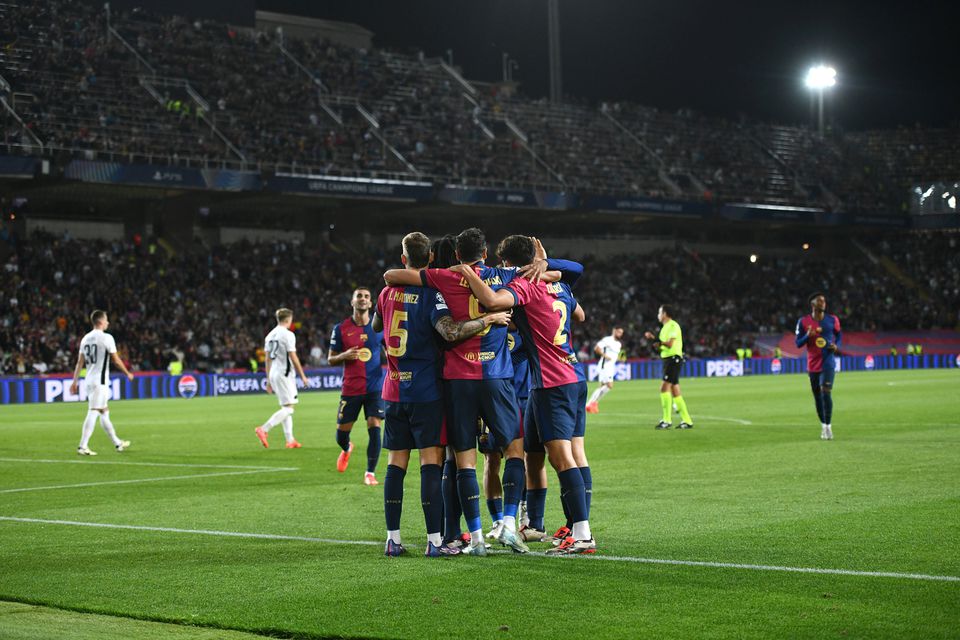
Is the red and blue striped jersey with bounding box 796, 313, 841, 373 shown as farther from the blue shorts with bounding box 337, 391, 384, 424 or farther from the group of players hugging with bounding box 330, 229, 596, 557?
the group of players hugging with bounding box 330, 229, 596, 557

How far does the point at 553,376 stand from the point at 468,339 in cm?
79

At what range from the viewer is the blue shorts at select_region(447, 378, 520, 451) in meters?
8.94

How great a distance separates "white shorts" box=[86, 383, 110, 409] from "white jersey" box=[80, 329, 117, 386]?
0.09 meters

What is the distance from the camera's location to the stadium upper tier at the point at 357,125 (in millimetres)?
46656

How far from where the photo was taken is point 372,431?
14.6 metres

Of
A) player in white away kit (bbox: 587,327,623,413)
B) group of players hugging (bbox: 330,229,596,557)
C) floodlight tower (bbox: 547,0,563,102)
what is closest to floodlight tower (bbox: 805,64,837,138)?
floodlight tower (bbox: 547,0,563,102)

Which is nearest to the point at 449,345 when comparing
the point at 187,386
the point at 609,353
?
the point at 609,353

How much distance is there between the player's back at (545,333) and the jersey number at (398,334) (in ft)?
3.10

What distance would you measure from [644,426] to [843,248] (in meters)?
57.6

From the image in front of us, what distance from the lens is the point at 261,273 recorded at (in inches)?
1953

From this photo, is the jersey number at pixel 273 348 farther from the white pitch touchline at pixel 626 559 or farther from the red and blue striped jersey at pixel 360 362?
the white pitch touchline at pixel 626 559

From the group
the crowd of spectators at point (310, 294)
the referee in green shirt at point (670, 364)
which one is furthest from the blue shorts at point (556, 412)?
the crowd of spectators at point (310, 294)

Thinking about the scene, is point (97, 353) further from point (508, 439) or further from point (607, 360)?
point (508, 439)

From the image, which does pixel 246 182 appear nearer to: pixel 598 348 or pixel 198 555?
pixel 598 348
